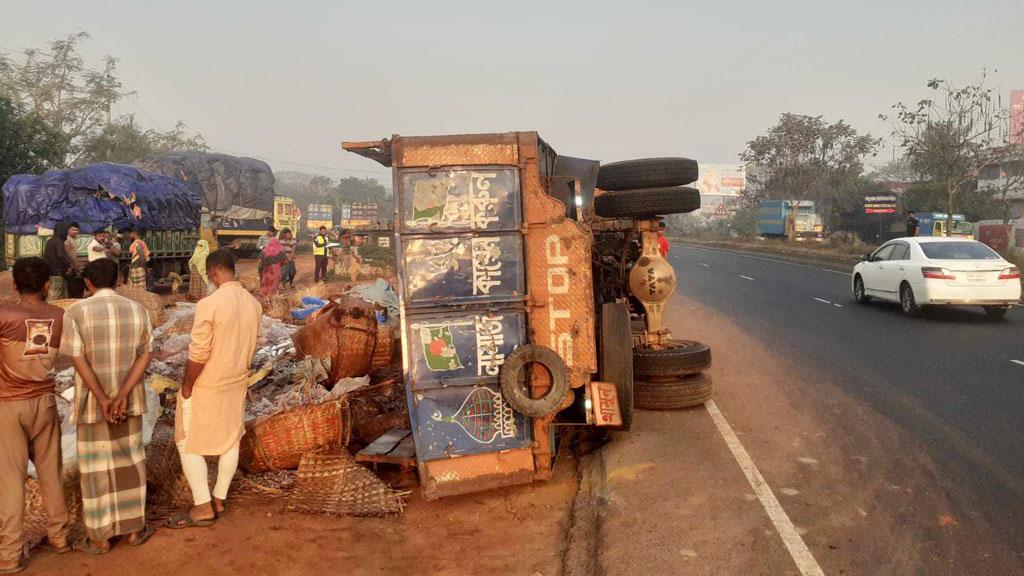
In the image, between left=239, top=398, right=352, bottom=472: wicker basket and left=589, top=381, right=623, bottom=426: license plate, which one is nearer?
left=589, top=381, right=623, bottom=426: license plate

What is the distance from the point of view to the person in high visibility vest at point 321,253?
19.9 metres

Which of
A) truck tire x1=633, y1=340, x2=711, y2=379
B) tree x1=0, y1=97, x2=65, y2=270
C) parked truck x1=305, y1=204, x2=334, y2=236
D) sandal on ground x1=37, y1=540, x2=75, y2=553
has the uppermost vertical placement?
tree x1=0, y1=97, x2=65, y2=270

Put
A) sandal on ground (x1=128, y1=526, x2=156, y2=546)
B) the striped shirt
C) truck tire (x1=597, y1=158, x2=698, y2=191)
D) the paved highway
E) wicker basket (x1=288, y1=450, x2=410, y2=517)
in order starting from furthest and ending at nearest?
truck tire (x1=597, y1=158, x2=698, y2=191), the paved highway, wicker basket (x1=288, y1=450, x2=410, y2=517), sandal on ground (x1=128, y1=526, x2=156, y2=546), the striped shirt

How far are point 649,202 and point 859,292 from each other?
453 inches

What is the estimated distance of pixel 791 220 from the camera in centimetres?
4656

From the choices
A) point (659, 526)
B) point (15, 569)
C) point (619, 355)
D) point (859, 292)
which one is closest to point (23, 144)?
point (859, 292)

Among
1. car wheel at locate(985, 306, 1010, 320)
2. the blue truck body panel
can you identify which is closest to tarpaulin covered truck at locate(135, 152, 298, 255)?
car wheel at locate(985, 306, 1010, 320)

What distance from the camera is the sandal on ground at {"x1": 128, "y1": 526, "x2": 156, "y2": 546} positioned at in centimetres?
470

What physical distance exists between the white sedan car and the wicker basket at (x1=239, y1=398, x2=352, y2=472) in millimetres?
11575

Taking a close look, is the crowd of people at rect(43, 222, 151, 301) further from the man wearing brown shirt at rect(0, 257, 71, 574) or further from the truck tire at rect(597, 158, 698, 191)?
the truck tire at rect(597, 158, 698, 191)

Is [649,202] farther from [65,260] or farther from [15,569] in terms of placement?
[65,260]

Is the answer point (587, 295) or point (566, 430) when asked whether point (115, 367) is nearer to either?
point (587, 295)

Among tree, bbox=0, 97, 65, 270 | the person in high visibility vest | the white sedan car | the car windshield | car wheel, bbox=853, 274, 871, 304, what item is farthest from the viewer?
tree, bbox=0, 97, 65, 270

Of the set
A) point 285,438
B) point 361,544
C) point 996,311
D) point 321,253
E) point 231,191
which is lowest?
point 361,544
